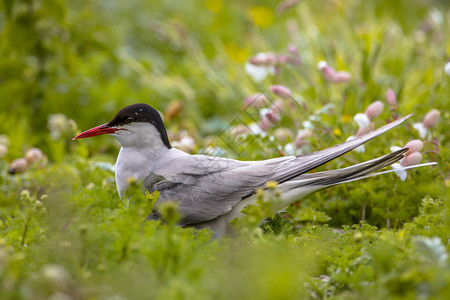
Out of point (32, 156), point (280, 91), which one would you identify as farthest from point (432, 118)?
point (32, 156)

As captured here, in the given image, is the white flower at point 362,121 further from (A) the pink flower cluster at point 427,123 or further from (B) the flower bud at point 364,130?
(A) the pink flower cluster at point 427,123

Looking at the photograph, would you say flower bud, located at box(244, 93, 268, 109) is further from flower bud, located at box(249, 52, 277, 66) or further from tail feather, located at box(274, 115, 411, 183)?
tail feather, located at box(274, 115, 411, 183)

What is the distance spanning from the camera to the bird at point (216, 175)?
235 centimetres

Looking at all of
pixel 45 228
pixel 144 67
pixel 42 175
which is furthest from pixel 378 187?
pixel 144 67

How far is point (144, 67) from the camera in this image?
5086 millimetres

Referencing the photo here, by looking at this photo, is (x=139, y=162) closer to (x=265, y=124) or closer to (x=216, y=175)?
(x=216, y=175)

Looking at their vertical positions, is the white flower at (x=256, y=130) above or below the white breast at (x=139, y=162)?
above

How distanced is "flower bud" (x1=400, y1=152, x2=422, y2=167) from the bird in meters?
0.11

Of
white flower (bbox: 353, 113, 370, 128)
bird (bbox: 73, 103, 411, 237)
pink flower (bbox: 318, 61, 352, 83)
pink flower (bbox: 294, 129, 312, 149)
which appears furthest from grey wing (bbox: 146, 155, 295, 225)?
pink flower (bbox: 318, 61, 352, 83)

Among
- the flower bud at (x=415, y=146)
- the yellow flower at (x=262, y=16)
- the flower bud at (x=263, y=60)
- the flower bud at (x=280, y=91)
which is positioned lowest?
the flower bud at (x=415, y=146)

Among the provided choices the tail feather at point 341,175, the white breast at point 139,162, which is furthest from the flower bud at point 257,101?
the tail feather at point 341,175

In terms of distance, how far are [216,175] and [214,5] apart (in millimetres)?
5116

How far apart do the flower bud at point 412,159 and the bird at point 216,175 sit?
110 millimetres

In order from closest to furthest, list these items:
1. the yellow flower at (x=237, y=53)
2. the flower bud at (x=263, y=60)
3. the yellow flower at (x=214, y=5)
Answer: the flower bud at (x=263, y=60) → the yellow flower at (x=237, y=53) → the yellow flower at (x=214, y=5)
